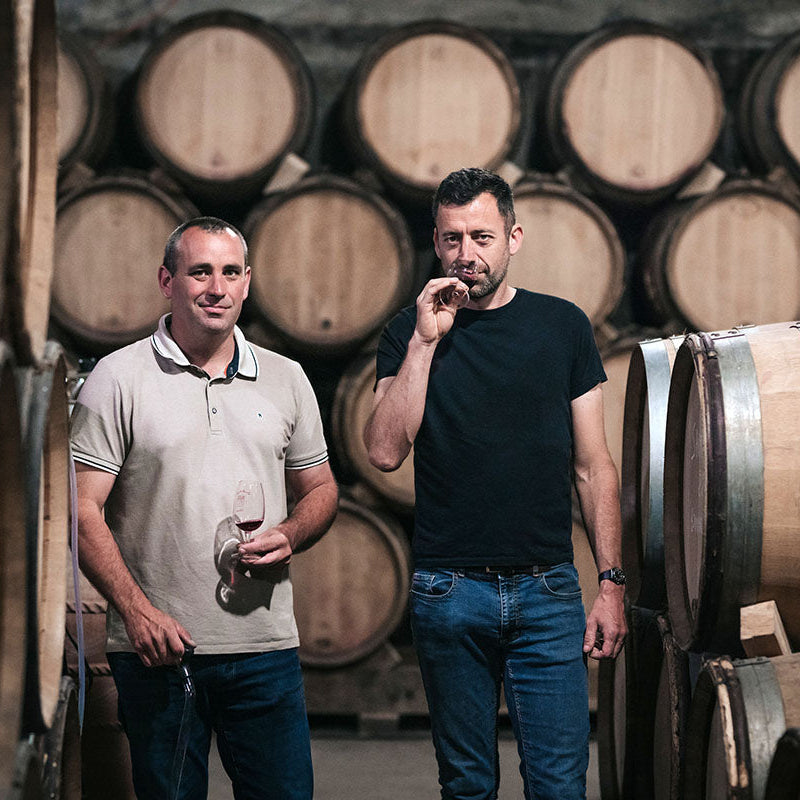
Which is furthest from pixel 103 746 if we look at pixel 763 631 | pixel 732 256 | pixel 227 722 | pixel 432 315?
pixel 732 256

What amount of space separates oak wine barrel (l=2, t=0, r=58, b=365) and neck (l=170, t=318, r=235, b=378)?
801mm

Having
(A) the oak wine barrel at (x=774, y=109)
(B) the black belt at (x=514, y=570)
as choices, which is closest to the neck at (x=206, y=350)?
(B) the black belt at (x=514, y=570)

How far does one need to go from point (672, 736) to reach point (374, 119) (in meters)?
2.70

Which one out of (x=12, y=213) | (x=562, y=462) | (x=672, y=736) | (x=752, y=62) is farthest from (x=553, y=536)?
(x=752, y=62)

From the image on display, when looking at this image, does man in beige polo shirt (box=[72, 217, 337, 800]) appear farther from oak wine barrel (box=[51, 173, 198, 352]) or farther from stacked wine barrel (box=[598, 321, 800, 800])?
oak wine barrel (box=[51, 173, 198, 352])

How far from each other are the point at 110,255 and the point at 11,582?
3118mm

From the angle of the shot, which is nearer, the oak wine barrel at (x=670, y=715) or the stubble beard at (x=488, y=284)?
the stubble beard at (x=488, y=284)

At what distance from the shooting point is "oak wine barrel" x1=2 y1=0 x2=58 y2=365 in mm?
1508

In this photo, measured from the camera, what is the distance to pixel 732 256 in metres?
4.70

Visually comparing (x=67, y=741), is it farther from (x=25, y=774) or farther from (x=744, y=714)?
(x=744, y=714)

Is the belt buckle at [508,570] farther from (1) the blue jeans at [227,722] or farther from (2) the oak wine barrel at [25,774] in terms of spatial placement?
(2) the oak wine barrel at [25,774]

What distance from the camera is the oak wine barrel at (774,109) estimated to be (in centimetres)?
471

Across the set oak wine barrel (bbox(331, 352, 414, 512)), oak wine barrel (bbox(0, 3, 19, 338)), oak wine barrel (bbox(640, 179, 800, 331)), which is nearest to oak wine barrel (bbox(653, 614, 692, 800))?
oak wine barrel (bbox(331, 352, 414, 512))

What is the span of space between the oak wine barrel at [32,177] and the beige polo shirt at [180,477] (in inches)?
31.0
